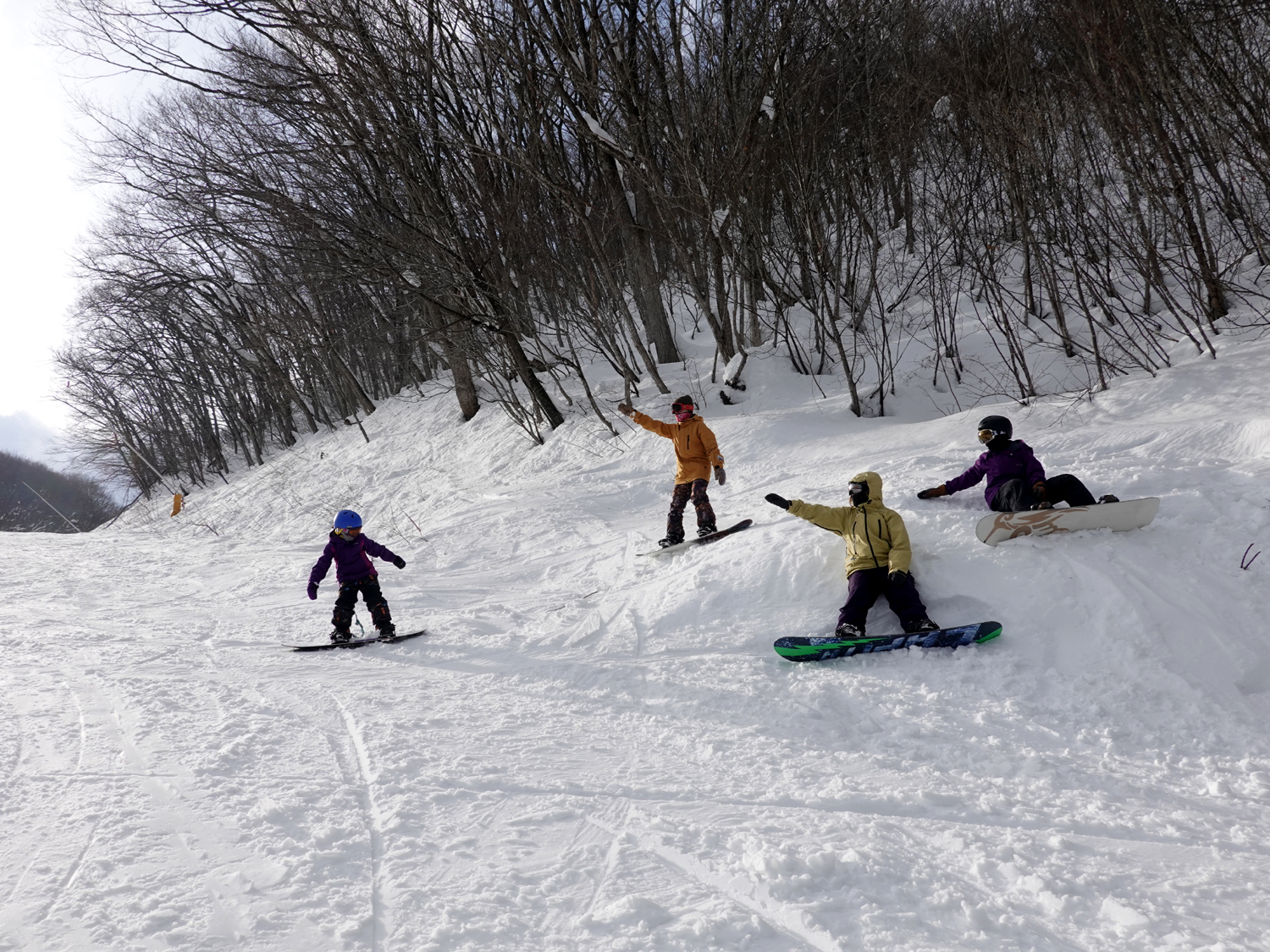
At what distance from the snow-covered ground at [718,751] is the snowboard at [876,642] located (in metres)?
0.09

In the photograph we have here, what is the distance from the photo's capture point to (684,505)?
7312 millimetres

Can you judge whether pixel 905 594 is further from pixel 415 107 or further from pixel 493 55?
Result: pixel 415 107

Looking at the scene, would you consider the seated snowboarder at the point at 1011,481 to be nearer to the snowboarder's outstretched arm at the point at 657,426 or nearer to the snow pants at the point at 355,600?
the snowboarder's outstretched arm at the point at 657,426

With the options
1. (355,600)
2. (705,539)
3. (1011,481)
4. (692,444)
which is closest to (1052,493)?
(1011,481)

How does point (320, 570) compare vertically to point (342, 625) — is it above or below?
above

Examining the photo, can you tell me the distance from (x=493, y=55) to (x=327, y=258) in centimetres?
540

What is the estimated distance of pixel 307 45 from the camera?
35.5ft

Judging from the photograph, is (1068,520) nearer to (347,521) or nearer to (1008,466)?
(1008,466)

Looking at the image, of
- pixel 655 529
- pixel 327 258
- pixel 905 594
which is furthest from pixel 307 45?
pixel 905 594

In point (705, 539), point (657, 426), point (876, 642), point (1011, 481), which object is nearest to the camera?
point (876, 642)

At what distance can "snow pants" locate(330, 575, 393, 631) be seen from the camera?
21.0ft

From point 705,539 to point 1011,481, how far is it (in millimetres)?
2641

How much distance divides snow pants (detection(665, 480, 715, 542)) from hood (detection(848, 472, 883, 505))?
78.5 inches

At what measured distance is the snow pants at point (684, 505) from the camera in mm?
7107
